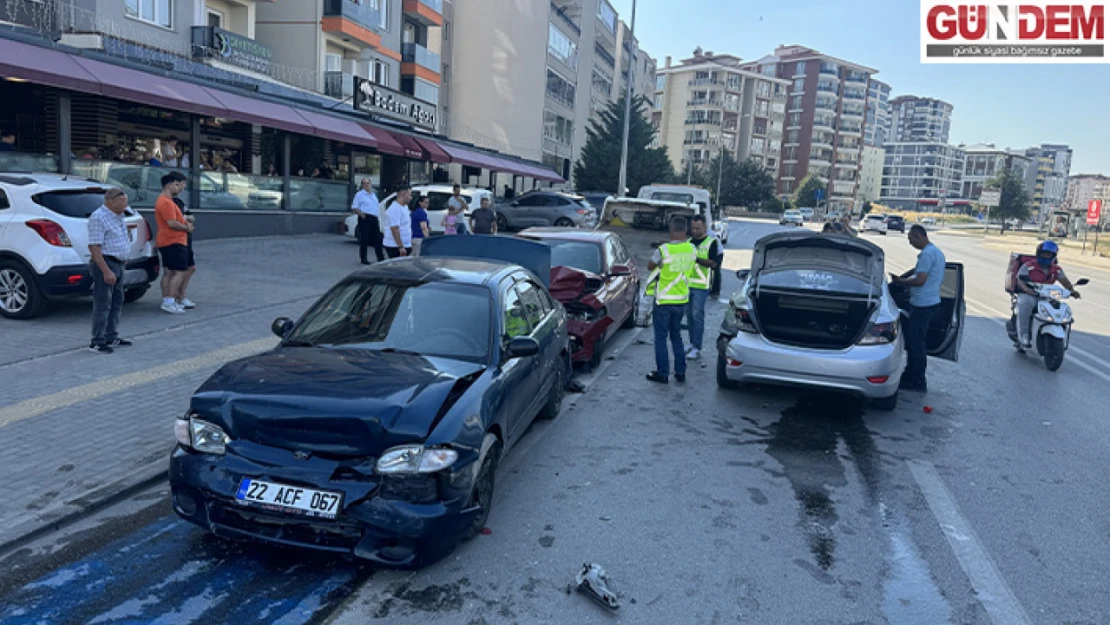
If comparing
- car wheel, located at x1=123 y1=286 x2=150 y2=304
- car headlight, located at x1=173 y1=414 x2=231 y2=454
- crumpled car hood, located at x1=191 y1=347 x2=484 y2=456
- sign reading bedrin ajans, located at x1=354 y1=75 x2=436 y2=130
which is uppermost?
sign reading bedrin ajans, located at x1=354 y1=75 x2=436 y2=130

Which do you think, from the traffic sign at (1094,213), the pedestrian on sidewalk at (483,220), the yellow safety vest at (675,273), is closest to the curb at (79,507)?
the yellow safety vest at (675,273)

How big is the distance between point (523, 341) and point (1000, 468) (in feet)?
13.3

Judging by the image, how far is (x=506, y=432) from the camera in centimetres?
491

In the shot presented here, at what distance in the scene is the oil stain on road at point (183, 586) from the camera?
3.48 metres

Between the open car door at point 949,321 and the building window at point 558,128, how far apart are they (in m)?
46.7

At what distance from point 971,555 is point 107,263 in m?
7.89

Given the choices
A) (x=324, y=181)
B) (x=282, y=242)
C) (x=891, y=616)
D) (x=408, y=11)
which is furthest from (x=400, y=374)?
(x=408, y=11)

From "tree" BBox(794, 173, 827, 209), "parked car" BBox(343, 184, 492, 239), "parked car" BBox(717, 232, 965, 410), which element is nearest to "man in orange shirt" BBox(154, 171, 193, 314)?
"parked car" BBox(717, 232, 965, 410)

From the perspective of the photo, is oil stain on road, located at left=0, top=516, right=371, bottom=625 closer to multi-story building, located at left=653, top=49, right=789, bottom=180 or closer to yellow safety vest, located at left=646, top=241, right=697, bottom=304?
yellow safety vest, located at left=646, top=241, right=697, bottom=304

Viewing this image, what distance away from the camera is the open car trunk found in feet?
25.1

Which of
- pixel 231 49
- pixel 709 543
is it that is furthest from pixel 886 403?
pixel 231 49

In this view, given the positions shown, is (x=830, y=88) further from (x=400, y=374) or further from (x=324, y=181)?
(x=400, y=374)

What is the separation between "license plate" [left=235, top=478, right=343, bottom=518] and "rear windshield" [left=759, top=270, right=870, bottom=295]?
5415mm

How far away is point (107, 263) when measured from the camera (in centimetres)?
772
